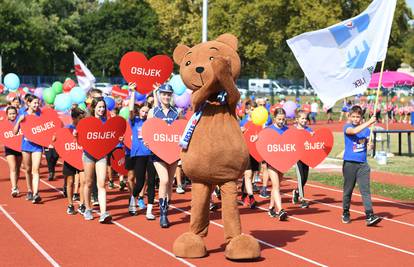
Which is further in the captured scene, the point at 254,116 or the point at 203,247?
the point at 254,116

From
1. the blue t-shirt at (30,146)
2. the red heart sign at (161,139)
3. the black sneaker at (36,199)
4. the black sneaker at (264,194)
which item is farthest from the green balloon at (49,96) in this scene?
the red heart sign at (161,139)

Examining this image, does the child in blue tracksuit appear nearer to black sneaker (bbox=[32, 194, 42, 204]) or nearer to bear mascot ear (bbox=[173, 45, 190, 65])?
bear mascot ear (bbox=[173, 45, 190, 65])

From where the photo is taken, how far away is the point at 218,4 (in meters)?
57.0

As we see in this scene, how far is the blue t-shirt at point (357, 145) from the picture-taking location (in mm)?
10297

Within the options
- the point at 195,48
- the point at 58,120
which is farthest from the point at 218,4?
the point at 195,48

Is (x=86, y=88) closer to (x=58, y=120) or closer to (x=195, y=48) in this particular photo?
(x=58, y=120)

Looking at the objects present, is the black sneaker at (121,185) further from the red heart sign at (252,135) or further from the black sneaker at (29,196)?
the red heart sign at (252,135)

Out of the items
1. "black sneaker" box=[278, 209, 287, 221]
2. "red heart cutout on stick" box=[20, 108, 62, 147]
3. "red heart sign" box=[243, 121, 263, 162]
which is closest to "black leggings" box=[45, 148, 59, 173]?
"red heart cutout on stick" box=[20, 108, 62, 147]

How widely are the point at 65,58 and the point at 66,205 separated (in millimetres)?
69651

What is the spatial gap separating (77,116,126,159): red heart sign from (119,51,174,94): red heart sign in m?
2.41

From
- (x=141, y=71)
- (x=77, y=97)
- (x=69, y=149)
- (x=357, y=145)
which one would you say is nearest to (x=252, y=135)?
(x=141, y=71)

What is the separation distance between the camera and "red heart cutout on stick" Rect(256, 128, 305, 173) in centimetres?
1078

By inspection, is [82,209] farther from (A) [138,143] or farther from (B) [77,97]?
(B) [77,97]

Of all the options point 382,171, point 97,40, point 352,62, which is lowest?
point 382,171
